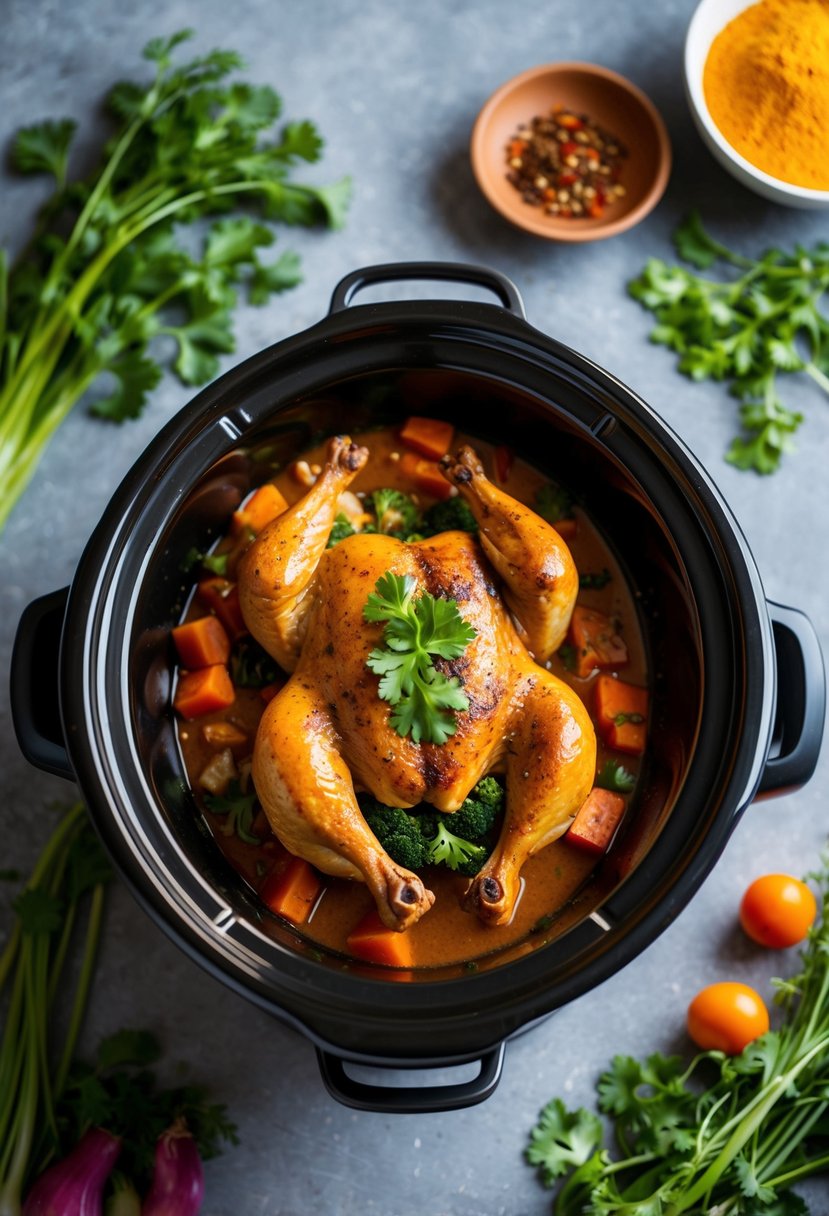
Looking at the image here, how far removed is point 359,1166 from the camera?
2.76 m

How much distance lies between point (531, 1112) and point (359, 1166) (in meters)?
0.45

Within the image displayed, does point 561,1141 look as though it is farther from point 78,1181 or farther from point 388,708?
point 388,708

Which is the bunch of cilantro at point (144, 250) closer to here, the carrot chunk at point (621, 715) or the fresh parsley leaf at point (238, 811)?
the fresh parsley leaf at point (238, 811)

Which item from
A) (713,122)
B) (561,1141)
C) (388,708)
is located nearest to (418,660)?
(388,708)

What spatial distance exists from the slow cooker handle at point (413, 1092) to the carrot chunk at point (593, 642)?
0.88 metres

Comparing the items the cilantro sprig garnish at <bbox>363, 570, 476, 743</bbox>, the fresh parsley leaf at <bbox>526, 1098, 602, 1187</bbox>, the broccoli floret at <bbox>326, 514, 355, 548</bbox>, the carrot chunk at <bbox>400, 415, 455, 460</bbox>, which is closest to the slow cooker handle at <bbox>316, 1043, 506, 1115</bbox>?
the cilantro sprig garnish at <bbox>363, 570, 476, 743</bbox>

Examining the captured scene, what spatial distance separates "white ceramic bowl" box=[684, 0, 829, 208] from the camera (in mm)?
2939

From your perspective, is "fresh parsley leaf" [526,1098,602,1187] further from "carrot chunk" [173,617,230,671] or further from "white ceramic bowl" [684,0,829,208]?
"white ceramic bowl" [684,0,829,208]

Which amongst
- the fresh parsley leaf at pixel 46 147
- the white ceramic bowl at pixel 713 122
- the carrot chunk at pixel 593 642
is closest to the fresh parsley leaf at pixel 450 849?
the carrot chunk at pixel 593 642

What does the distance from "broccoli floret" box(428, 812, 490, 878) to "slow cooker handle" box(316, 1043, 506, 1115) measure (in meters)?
0.39

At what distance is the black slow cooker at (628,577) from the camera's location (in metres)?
2.09

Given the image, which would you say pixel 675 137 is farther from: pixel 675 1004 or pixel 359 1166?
pixel 359 1166

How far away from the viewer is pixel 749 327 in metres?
3.06

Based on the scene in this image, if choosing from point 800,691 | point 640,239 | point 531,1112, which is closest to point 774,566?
point 800,691
